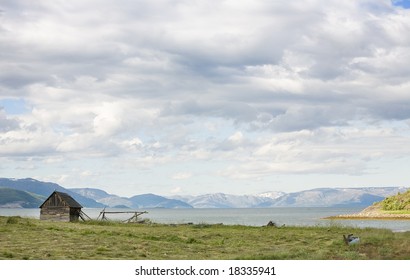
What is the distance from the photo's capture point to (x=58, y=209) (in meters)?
93.1

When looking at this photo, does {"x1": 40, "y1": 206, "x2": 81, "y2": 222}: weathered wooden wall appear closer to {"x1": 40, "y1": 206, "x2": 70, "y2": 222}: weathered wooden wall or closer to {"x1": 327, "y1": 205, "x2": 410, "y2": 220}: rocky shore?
{"x1": 40, "y1": 206, "x2": 70, "y2": 222}: weathered wooden wall

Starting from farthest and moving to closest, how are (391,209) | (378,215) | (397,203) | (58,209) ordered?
(397,203) < (391,209) < (378,215) < (58,209)

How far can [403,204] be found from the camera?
170 m

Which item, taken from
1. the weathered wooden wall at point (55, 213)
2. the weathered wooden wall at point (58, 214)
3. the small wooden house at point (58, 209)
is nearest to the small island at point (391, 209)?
the small wooden house at point (58, 209)

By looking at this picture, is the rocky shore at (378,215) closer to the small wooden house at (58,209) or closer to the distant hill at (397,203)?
the distant hill at (397,203)

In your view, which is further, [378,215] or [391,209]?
[391,209]

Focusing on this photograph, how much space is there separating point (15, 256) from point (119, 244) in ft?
34.0

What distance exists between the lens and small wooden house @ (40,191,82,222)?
303 feet

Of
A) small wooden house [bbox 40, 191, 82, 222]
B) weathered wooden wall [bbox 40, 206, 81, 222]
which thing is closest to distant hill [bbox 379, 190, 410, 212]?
small wooden house [bbox 40, 191, 82, 222]

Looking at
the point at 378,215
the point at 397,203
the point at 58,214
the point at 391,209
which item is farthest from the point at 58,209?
the point at 397,203

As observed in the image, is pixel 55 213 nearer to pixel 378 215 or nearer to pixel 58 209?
pixel 58 209
